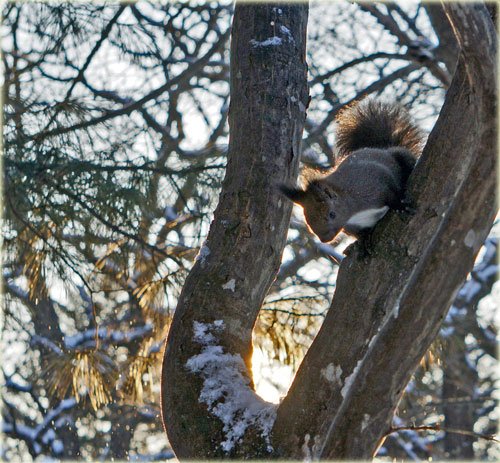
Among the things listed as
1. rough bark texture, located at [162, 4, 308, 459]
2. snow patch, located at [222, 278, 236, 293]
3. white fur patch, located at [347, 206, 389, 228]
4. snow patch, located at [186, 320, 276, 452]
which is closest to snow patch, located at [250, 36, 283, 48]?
rough bark texture, located at [162, 4, 308, 459]

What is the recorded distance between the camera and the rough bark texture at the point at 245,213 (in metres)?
1.86

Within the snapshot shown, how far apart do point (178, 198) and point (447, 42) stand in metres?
1.27

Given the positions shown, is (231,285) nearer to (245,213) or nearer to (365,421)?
(245,213)

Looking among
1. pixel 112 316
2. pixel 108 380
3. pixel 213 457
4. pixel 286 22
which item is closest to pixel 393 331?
pixel 213 457

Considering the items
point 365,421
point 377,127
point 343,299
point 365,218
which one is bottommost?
point 365,421

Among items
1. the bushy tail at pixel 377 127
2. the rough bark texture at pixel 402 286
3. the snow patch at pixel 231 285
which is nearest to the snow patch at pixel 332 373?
the rough bark texture at pixel 402 286

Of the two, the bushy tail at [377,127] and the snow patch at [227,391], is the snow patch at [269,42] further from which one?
the snow patch at [227,391]

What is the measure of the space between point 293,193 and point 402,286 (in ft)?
2.18

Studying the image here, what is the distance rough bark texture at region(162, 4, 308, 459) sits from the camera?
1.86 m

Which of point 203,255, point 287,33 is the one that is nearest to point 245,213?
point 203,255

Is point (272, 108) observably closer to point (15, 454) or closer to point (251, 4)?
point (251, 4)

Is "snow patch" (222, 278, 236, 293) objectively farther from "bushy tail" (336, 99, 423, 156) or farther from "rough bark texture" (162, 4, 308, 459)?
"bushy tail" (336, 99, 423, 156)

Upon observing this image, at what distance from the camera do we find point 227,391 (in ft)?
6.00

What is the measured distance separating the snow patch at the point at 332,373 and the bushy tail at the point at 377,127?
1334 millimetres
